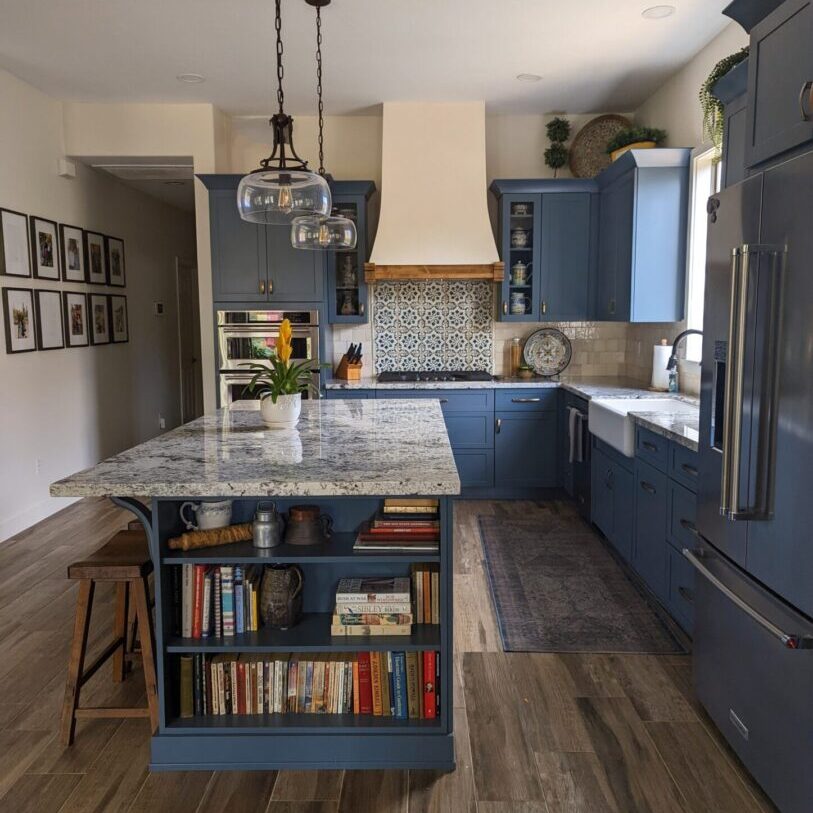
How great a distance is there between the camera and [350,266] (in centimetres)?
528

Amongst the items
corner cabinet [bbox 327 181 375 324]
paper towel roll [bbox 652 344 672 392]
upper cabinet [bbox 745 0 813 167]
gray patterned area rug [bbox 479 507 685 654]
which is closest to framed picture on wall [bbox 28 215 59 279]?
corner cabinet [bbox 327 181 375 324]

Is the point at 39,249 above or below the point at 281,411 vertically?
above

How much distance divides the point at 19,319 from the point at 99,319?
1.24m

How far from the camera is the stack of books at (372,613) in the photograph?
84.4 inches

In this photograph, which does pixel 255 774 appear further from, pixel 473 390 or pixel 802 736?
pixel 473 390

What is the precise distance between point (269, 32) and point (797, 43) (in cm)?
292

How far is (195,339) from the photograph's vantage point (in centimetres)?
827

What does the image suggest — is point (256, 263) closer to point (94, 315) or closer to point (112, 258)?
point (94, 315)

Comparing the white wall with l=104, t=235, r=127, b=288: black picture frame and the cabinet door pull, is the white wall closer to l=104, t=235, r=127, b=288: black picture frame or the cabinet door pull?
l=104, t=235, r=127, b=288: black picture frame

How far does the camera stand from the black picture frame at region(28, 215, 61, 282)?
4.72 metres

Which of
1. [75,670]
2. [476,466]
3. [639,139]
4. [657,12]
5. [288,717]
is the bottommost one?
[288,717]

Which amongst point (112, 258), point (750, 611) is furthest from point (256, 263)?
point (750, 611)

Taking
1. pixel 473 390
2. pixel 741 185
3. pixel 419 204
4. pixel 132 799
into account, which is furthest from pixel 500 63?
pixel 132 799

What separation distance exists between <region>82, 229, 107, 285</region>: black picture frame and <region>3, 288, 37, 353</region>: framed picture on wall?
3.08ft
